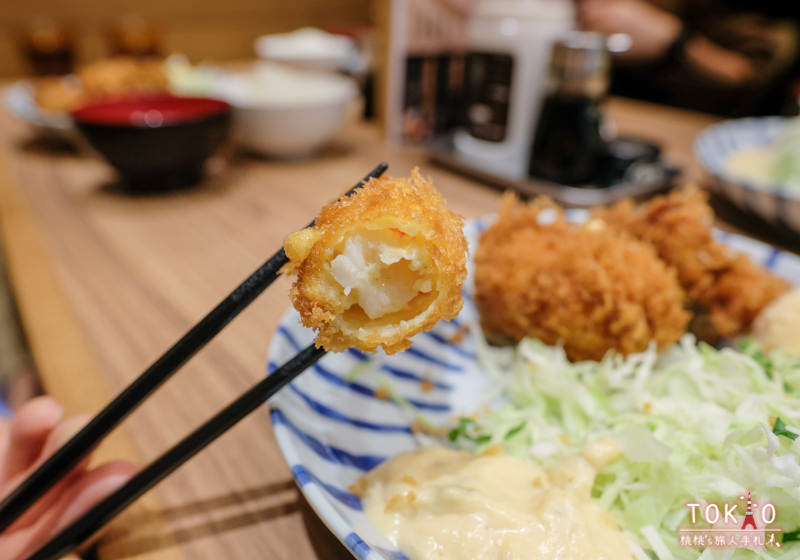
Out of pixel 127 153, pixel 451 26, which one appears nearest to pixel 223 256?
pixel 127 153

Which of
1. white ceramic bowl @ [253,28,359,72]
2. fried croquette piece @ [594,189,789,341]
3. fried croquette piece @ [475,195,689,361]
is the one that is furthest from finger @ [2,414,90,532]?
white ceramic bowl @ [253,28,359,72]

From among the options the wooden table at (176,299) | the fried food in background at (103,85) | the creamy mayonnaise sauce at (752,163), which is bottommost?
the wooden table at (176,299)

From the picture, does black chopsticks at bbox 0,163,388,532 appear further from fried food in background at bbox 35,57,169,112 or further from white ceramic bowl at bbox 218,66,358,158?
fried food in background at bbox 35,57,169,112

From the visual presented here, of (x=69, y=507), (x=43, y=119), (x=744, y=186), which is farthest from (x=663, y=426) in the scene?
(x=43, y=119)

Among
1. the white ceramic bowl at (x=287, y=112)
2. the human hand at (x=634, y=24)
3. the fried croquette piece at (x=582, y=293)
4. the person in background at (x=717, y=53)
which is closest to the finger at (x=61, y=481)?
the fried croquette piece at (x=582, y=293)

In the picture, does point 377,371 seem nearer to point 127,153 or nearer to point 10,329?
point 127,153

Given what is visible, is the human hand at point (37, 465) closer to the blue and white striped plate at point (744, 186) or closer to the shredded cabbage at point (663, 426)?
the shredded cabbage at point (663, 426)

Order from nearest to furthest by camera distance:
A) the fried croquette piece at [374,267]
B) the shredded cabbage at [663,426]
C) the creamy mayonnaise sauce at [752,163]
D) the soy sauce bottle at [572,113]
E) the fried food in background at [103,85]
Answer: the fried croquette piece at [374,267] < the shredded cabbage at [663,426] < the soy sauce bottle at [572,113] < the creamy mayonnaise sauce at [752,163] < the fried food in background at [103,85]
